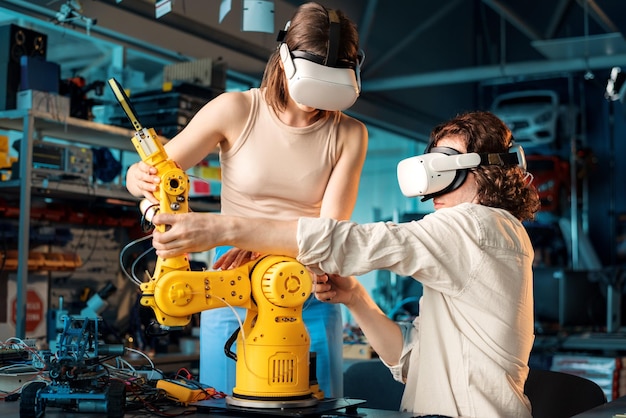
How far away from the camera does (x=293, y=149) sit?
2.12 metres

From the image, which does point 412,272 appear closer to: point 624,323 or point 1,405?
point 1,405

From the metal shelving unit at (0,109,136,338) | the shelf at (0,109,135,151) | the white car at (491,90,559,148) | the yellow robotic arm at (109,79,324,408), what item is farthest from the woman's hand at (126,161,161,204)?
the white car at (491,90,559,148)

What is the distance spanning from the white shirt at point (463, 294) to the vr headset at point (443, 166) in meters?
0.09

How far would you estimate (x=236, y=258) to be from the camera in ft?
5.40

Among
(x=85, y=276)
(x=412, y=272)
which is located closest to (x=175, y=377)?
(x=412, y=272)

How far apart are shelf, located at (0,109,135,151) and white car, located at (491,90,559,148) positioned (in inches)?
207

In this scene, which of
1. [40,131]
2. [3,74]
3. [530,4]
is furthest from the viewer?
[530,4]

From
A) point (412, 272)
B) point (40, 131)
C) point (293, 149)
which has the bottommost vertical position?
point (412, 272)

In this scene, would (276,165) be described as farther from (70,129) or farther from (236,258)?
(70,129)

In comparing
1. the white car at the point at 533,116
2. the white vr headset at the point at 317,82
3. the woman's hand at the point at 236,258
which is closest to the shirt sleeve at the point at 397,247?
the woman's hand at the point at 236,258

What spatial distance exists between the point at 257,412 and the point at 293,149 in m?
0.81

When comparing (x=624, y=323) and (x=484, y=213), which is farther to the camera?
(x=624, y=323)

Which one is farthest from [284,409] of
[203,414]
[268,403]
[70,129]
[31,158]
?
[70,129]

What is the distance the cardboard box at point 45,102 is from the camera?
379cm
